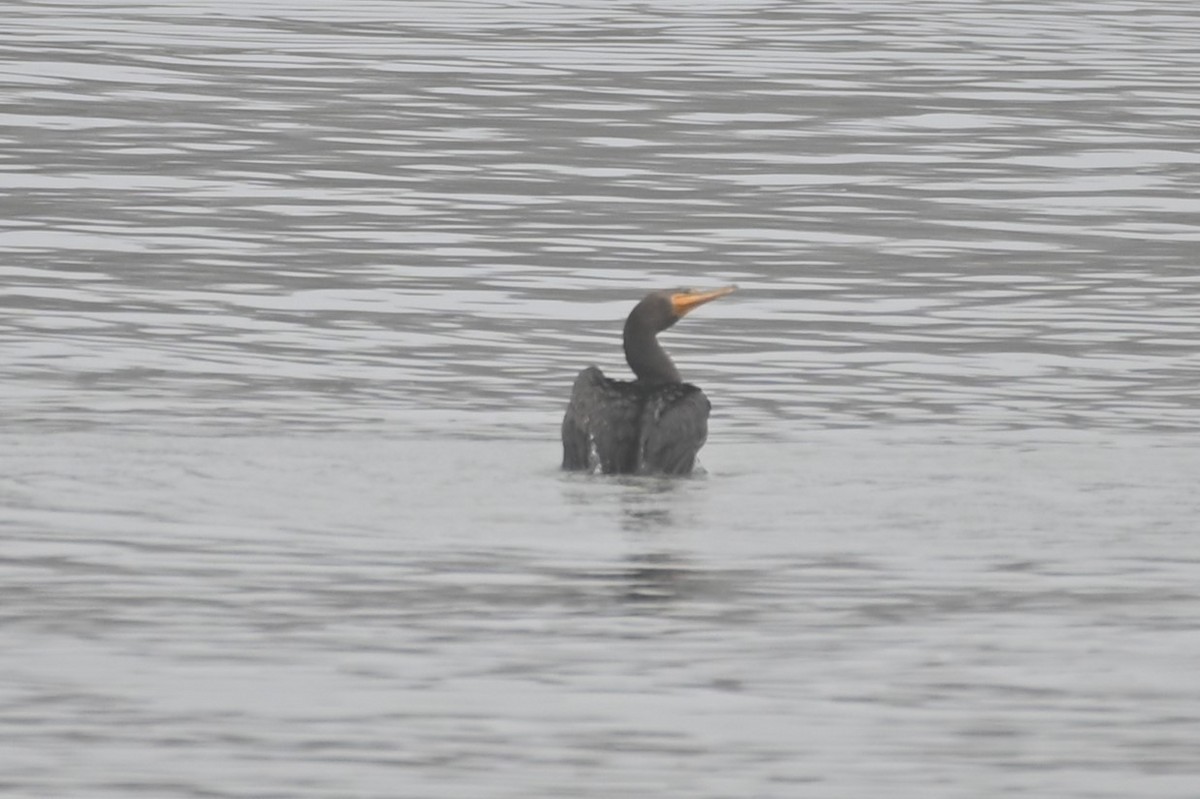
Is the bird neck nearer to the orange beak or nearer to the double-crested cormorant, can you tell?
the orange beak

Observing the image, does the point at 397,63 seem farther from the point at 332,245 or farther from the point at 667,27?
the point at 332,245

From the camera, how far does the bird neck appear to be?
15.2m

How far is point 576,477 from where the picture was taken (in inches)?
559

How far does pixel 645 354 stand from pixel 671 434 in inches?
46.5

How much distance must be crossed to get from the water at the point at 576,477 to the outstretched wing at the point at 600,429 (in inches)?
7.5

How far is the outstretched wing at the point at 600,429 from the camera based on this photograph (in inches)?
558

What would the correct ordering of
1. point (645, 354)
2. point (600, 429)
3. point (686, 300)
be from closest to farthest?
point (600, 429), point (645, 354), point (686, 300)

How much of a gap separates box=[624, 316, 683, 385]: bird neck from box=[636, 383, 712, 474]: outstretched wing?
93cm

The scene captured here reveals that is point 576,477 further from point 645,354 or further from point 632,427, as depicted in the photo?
point 645,354

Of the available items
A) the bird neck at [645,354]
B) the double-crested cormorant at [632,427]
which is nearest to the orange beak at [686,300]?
the bird neck at [645,354]

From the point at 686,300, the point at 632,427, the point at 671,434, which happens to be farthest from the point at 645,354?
the point at 671,434

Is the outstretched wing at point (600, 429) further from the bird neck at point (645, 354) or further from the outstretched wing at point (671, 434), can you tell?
the bird neck at point (645, 354)

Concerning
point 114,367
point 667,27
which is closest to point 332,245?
point 114,367

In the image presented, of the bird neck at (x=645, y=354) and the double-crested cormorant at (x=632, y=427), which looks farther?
the bird neck at (x=645, y=354)
